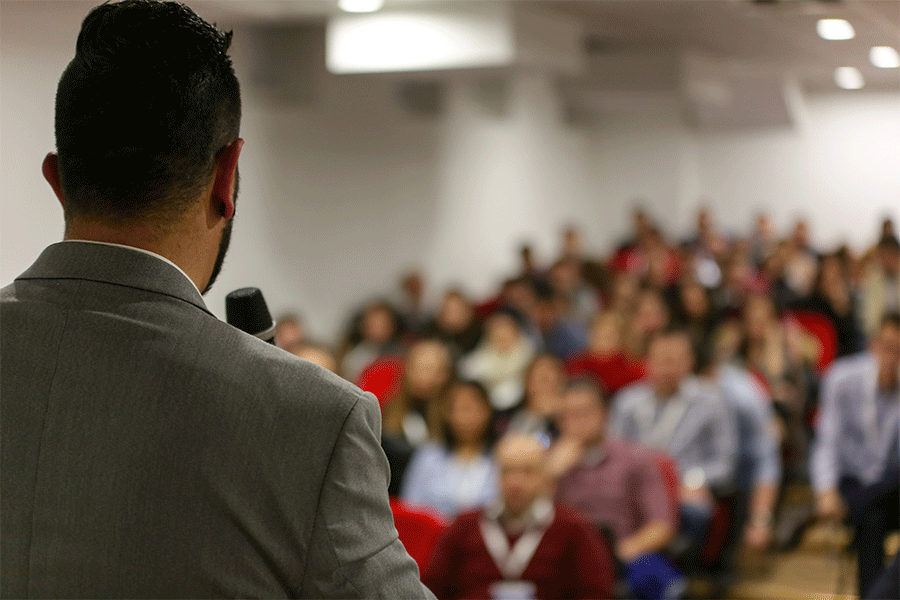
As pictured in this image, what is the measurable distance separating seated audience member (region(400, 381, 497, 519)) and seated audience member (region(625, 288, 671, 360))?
201 cm

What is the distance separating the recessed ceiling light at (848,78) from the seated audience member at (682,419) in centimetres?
751

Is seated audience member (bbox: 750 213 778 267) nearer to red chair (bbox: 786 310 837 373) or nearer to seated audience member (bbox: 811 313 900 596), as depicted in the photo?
red chair (bbox: 786 310 837 373)

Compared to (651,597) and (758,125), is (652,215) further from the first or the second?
(651,597)

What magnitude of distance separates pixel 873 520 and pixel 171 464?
12.7ft

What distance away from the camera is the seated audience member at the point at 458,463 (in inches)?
171

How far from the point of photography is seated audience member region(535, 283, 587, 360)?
280 inches

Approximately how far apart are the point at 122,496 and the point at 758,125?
13.7 m

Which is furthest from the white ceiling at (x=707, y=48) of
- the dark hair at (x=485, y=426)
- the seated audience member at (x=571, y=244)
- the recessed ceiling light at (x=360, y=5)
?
the dark hair at (x=485, y=426)

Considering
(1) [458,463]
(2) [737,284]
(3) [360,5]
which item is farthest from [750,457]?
(2) [737,284]

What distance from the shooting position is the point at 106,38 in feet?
2.47

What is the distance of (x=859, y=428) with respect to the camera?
14.3 feet

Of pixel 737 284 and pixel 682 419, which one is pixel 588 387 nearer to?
pixel 682 419

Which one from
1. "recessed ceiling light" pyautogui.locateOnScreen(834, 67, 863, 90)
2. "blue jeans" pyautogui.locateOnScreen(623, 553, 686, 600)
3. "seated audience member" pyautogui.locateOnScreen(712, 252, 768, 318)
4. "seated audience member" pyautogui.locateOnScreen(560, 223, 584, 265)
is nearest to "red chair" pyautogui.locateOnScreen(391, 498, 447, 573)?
"blue jeans" pyautogui.locateOnScreen(623, 553, 686, 600)

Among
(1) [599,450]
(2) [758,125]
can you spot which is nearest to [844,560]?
(1) [599,450]
